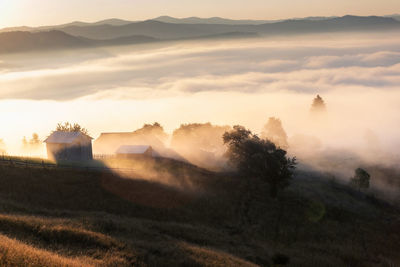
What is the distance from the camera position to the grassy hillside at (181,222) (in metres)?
25.8

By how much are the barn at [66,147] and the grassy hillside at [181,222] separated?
15.4 m

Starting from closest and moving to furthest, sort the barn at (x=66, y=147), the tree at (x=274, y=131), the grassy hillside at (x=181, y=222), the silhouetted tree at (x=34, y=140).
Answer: the grassy hillside at (x=181, y=222) → the barn at (x=66, y=147) → the tree at (x=274, y=131) → the silhouetted tree at (x=34, y=140)

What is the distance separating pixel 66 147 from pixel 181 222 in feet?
130

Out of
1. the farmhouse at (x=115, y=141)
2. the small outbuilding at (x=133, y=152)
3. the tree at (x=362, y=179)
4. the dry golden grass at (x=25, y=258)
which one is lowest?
the tree at (x=362, y=179)

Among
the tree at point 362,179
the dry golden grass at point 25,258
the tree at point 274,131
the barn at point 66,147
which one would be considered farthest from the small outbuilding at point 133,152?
the tree at point 274,131

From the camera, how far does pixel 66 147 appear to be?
7475cm

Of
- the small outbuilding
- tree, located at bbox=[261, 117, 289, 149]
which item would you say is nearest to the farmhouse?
the small outbuilding

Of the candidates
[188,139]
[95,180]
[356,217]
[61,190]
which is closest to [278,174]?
[356,217]

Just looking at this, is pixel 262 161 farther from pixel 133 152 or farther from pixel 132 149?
pixel 132 149

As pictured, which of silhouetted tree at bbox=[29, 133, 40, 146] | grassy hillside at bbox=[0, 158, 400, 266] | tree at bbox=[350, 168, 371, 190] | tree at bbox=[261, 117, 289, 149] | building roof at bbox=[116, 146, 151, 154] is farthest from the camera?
silhouetted tree at bbox=[29, 133, 40, 146]

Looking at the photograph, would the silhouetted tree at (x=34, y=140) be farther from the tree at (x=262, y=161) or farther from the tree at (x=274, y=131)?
the tree at (x=262, y=161)

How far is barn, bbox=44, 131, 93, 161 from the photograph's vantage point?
7481 centimetres

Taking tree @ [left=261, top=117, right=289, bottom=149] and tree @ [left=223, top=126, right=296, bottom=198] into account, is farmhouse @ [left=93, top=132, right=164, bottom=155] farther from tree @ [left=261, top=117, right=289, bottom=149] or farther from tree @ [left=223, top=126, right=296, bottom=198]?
Result: tree @ [left=261, top=117, right=289, bottom=149]

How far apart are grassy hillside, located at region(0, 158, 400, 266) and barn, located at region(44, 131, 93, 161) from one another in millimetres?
15377
